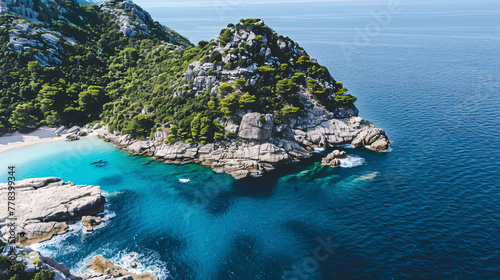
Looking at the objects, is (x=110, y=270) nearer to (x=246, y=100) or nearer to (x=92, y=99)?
(x=246, y=100)

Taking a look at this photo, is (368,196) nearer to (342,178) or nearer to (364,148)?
(342,178)

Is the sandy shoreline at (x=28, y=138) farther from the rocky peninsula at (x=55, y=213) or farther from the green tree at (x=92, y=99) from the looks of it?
the rocky peninsula at (x=55, y=213)

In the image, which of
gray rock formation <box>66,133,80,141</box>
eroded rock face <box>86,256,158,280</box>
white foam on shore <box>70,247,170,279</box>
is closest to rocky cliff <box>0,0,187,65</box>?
gray rock formation <box>66,133,80,141</box>

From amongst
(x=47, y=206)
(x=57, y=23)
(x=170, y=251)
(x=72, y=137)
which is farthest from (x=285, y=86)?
(x=57, y=23)

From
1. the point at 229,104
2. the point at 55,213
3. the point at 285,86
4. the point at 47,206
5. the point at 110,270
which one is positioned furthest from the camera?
the point at 285,86

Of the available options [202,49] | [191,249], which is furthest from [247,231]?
[202,49]
